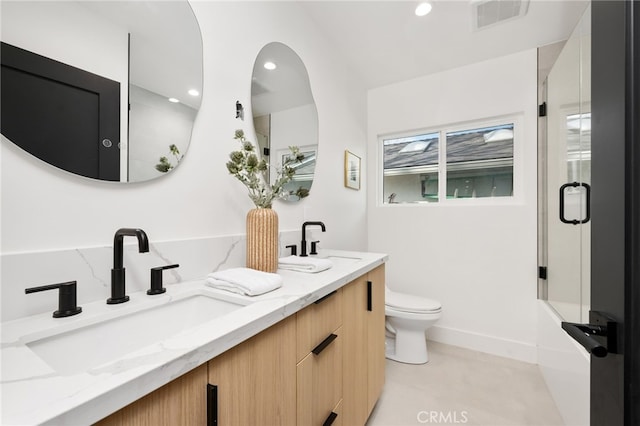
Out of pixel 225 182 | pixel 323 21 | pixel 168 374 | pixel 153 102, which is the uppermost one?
pixel 323 21

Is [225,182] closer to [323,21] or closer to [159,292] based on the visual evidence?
[159,292]

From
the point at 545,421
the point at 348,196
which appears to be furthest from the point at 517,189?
the point at 545,421

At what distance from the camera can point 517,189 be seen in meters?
2.33

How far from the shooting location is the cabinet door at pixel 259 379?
584 millimetres

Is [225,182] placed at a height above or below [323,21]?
below

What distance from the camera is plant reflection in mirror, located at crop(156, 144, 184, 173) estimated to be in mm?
1000

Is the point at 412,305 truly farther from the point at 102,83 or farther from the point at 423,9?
the point at 102,83

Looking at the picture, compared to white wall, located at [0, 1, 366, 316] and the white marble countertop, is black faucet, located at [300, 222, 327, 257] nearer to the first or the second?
white wall, located at [0, 1, 366, 316]

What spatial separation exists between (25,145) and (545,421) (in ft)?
8.53

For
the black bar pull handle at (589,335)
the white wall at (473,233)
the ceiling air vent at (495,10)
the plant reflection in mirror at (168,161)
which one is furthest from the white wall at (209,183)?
the black bar pull handle at (589,335)

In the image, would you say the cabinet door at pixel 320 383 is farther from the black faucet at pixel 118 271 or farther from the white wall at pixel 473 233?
the white wall at pixel 473 233

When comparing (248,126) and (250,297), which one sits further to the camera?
(248,126)

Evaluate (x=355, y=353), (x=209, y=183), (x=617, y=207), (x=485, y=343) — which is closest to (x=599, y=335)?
(x=617, y=207)

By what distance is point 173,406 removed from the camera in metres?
0.49
